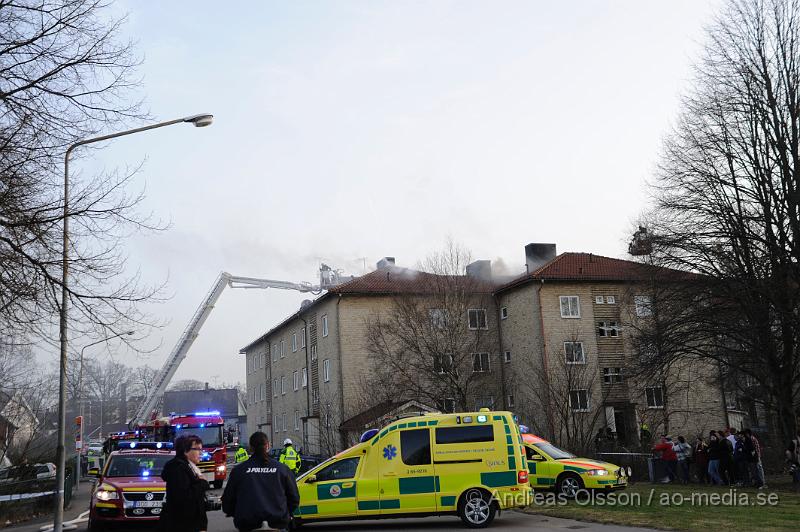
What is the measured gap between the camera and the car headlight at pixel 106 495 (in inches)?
572

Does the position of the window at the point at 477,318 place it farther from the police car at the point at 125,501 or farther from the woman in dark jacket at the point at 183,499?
the woman in dark jacket at the point at 183,499

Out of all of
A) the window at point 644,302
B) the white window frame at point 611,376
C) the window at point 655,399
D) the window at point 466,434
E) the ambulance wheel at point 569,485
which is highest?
the window at point 644,302

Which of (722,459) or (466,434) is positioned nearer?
(466,434)

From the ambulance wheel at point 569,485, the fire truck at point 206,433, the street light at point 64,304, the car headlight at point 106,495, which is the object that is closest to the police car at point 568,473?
the ambulance wheel at point 569,485

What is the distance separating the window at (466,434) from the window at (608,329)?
30.6 m

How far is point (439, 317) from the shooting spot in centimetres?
3934

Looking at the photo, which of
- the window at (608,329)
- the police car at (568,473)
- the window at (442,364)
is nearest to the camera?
the police car at (568,473)

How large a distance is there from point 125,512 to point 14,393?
22.7 m

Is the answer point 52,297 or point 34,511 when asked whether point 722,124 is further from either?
point 34,511

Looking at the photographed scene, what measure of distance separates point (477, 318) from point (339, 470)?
26884 mm

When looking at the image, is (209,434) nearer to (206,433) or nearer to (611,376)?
(206,433)

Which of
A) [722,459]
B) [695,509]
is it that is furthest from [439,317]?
[695,509]

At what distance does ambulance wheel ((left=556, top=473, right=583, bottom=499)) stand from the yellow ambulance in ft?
14.1

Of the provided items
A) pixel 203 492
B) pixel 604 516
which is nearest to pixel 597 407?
pixel 604 516
